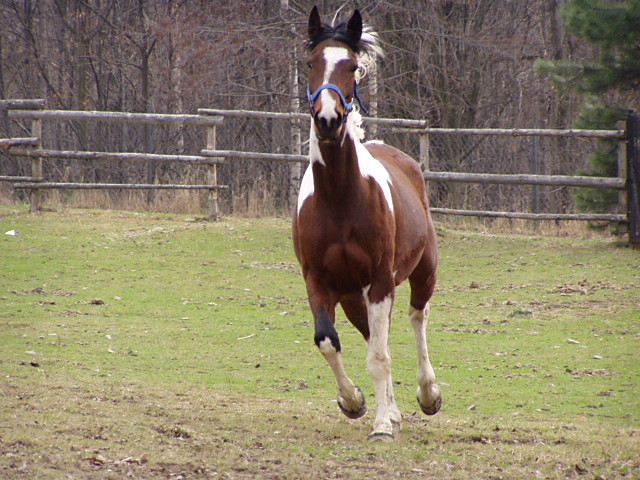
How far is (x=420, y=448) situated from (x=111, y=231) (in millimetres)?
9399

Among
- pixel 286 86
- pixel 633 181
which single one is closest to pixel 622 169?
pixel 633 181

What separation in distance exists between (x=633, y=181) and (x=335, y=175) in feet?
29.6

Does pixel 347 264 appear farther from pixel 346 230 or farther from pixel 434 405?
pixel 434 405

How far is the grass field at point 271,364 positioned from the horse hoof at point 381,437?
0.05 m

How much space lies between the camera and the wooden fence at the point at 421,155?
41.0 ft

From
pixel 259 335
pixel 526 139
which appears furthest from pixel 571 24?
pixel 259 335

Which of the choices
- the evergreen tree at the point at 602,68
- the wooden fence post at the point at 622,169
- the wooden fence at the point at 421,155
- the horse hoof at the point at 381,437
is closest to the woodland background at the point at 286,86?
the wooden fence at the point at 421,155

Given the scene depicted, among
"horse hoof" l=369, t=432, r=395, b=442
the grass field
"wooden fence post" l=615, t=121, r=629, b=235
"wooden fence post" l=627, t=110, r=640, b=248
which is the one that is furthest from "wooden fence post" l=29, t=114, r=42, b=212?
"horse hoof" l=369, t=432, r=395, b=442

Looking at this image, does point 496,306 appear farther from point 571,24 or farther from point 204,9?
point 204,9

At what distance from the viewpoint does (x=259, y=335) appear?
309 inches

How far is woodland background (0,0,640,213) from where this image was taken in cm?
1637

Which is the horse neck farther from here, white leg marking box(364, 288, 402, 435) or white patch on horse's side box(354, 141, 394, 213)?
white leg marking box(364, 288, 402, 435)

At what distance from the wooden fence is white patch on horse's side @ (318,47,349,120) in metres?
8.35

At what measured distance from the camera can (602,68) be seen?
515 inches
